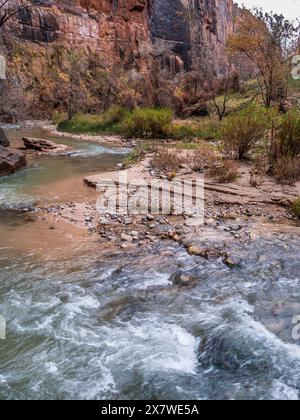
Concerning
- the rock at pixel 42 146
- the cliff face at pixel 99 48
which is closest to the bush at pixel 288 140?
the rock at pixel 42 146

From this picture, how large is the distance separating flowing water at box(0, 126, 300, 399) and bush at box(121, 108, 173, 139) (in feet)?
34.7

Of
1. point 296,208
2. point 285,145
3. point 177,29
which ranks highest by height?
point 177,29

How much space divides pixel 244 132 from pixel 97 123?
11.6 m

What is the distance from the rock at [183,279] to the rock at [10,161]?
6022 mm

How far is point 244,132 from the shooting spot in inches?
336

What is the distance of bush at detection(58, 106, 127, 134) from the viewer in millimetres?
18141

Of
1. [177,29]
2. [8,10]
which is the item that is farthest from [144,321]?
[177,29]

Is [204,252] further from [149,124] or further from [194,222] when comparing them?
[149,124]

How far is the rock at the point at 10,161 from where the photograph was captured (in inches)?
351

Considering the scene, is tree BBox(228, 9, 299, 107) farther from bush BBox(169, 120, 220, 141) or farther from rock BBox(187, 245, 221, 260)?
rock BBox(187, 245, 221, 260)

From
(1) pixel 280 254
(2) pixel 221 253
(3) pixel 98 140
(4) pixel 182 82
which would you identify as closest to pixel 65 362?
(2) pixel 221 253

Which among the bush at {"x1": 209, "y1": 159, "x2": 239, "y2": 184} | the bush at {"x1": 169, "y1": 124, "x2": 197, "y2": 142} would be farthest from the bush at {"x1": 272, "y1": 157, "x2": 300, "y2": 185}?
the bush at {"x1": 169, "y1": 124, "x2": 197, "y2": 142}
